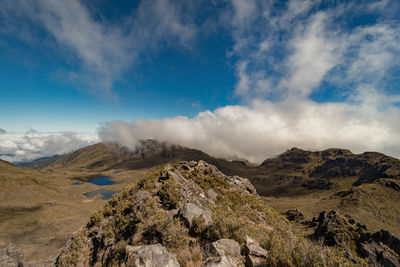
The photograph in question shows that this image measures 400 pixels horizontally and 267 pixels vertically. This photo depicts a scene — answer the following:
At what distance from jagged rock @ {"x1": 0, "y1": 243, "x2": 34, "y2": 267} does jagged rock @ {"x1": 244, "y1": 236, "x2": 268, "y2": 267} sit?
15.3 meters

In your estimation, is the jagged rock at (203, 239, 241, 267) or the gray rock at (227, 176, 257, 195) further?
the gray rock at (227, 176, 257, 195)

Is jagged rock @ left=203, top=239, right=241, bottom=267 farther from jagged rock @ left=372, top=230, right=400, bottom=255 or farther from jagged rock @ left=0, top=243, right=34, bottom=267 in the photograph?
jagged rock @ left=372, top=230, right=400, bottom=255

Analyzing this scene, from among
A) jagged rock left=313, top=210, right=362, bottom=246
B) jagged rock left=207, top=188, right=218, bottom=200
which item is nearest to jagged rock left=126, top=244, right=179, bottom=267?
jagged rock left=207, top=188, right=218, bottom=200

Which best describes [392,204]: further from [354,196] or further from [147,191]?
[147,191]

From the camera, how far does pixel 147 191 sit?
18734 millimetres

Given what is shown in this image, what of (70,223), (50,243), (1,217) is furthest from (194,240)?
(1,217)

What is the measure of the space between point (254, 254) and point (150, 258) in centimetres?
499

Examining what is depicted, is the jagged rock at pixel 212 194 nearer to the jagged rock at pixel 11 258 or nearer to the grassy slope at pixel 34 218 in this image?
the jagged rock at pixel 11 258

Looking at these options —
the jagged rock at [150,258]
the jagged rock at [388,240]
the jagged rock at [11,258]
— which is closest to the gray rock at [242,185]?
the jagged rock at [150,258]

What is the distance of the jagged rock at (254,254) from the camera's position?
7914 mm

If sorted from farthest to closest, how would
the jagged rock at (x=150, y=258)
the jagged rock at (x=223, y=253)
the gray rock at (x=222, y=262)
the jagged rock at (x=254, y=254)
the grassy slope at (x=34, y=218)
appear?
1. the grassy slope at (x=34, y=218)
2. the jagged rock at (x=254, y=254)
3. the jagged rock at (x=150, y=258)
4. the jagged rock at (x=223, y=253)
5. the gray rock at (x=222, y=262)

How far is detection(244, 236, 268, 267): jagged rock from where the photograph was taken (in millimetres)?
7914

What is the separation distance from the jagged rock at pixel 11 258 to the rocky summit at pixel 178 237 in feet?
8.07

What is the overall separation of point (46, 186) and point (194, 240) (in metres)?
168
